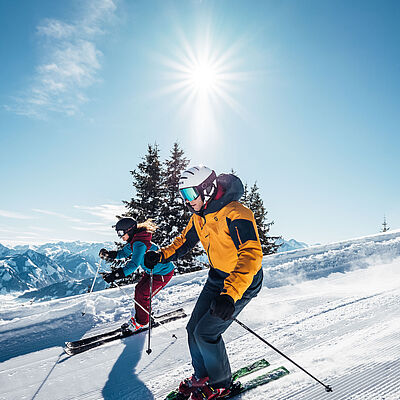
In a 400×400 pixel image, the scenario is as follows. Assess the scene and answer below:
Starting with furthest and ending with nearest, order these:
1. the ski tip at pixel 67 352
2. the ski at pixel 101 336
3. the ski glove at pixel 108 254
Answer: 1. the ski glove at pixel 108 254
2. the ski at pixel 101 336
3. the ski tip at pixel 67 352

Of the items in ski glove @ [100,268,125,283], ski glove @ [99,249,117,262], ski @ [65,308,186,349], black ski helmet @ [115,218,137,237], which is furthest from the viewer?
ski glove @ [99,249,117,262]

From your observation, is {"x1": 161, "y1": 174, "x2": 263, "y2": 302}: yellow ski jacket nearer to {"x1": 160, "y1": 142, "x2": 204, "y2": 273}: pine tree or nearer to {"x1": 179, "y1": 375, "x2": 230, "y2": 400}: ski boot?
{"x1": 179, "y1": 375, "x2": 230, "y2": 400}: ski boot

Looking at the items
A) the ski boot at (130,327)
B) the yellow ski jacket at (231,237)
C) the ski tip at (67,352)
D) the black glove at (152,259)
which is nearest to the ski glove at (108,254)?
the ski boot at (130,327)

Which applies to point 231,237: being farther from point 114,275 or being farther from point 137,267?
point 114,275

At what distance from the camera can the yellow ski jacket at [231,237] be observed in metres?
2.47

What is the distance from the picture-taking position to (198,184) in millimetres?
2988

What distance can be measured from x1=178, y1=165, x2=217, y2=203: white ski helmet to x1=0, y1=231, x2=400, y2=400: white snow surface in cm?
215

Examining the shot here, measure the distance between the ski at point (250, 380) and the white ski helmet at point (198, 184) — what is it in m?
2.01

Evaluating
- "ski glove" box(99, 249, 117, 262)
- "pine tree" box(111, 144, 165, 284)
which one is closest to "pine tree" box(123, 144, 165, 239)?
"pine tree" box(111, 144, 165, 284)

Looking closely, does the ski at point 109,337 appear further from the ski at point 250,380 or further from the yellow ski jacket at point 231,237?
the yellow ski jacket at point 231,237

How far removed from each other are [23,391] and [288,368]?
10.4 ft

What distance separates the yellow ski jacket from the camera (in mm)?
2475

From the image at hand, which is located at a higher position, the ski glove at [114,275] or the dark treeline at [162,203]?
the dark treeline at [162,203]

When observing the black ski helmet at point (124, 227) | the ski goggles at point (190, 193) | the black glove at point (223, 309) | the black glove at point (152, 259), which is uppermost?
the black ski helmet at point (124, 227)
